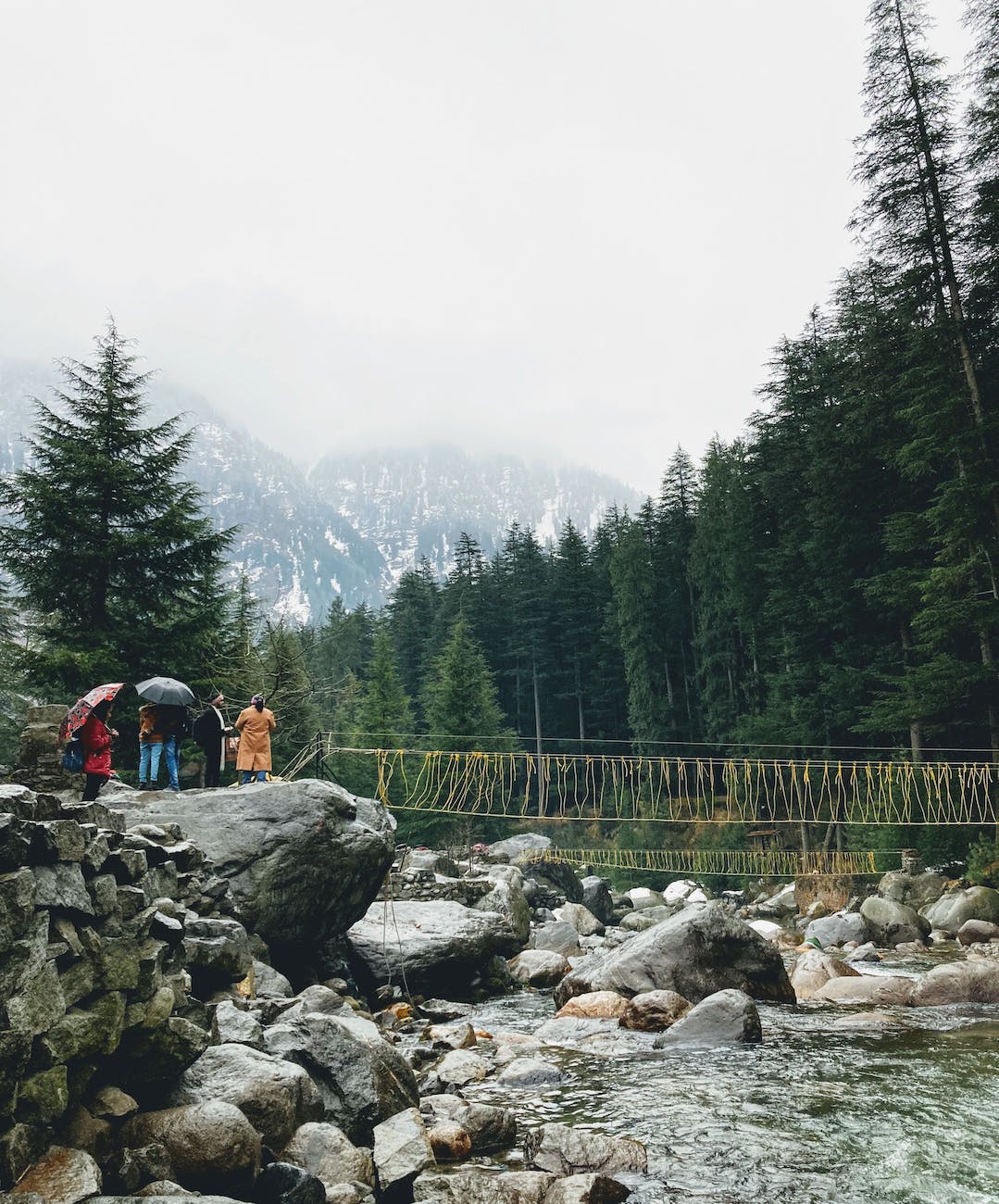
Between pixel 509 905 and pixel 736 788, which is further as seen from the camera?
pixel 736 788

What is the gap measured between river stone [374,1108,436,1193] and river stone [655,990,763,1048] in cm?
406

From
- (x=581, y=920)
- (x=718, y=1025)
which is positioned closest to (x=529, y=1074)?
(x=718, y=1025)

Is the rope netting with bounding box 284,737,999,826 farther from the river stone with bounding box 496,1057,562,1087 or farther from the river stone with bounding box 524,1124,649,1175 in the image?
the river stone with bounding box 524,1124,649,1175

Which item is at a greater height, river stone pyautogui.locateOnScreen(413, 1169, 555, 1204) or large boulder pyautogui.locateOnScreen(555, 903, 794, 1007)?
river stone pyautogui.locateOnScreen(413, 1169, 555, 1204)

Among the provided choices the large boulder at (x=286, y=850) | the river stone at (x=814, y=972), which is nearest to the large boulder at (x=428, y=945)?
the large boulder at (x=286, y=850)

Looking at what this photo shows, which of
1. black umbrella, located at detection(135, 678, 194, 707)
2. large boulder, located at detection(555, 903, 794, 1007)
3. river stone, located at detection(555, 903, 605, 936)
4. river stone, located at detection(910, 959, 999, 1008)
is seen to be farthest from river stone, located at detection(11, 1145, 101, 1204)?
river stone, located at detection(555, 903, 605, 936)

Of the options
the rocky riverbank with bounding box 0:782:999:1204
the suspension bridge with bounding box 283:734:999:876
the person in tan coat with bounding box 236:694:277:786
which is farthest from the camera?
the suspension bridge with bounding box 283:734:999:876

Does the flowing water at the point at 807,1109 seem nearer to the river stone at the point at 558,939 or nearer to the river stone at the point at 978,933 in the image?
the river stone at the point at 978,933

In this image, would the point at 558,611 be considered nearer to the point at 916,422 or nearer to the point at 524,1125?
the point at 916,422

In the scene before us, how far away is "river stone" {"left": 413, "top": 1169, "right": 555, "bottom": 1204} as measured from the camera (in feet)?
15.5

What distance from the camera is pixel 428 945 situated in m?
12.3

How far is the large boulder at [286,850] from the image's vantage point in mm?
9320

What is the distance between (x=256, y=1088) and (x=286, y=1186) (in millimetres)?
622

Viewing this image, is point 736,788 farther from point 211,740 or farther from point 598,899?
point 211,740
